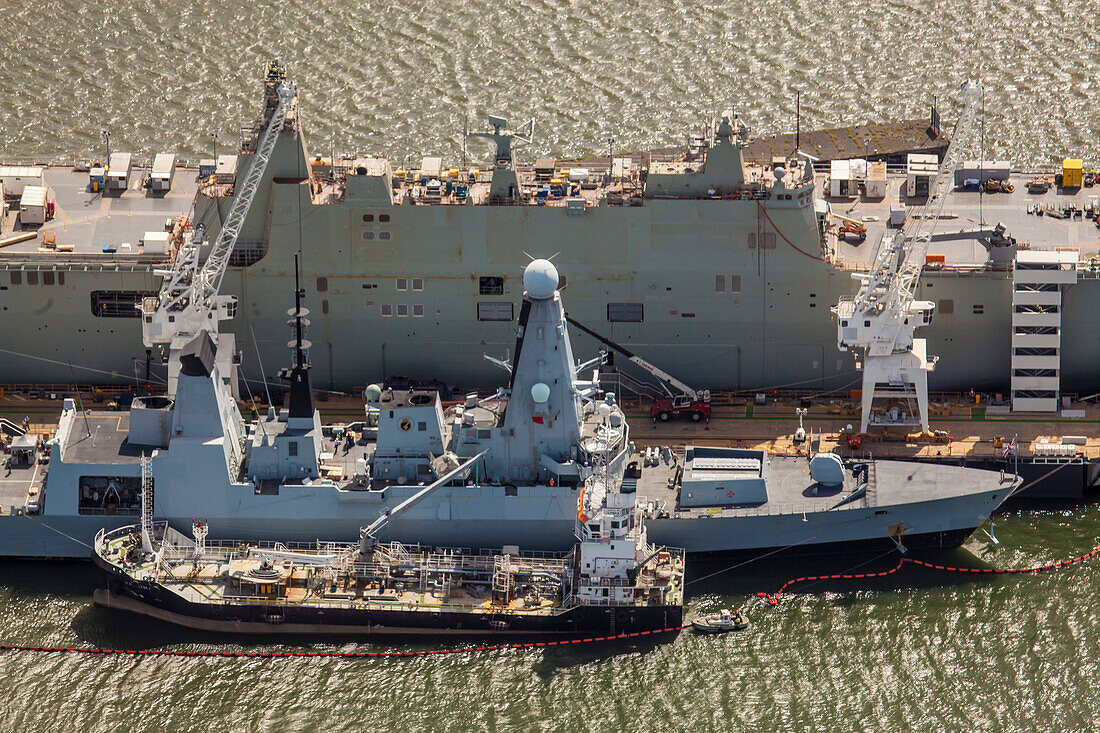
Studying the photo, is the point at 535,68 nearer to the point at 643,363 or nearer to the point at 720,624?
the point at 643,363

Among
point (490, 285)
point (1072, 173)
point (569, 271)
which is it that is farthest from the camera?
point (1072, 173)

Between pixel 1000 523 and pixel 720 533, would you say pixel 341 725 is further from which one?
pixel 1000 523

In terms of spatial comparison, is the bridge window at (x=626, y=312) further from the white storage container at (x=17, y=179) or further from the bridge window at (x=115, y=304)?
the white storage container at (x=17, y=179)

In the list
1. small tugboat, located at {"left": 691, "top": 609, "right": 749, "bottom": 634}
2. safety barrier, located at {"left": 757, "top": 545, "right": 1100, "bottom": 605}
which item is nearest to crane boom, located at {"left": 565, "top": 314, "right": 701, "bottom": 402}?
safety barrier, located at {"left": 757, "top": 545, "right": 1100, "bottom": 605}

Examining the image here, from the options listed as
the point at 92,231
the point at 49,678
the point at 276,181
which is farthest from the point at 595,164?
the point at 49,678

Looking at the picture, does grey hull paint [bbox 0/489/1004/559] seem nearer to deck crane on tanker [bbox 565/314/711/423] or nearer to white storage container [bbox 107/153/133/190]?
deck crane on tanker [bbox 565/314/711/423]

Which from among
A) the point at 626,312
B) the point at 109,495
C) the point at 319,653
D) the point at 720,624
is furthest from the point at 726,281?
the point at 109,495

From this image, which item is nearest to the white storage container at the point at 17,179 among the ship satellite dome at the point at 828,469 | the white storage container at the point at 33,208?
the white storage container at the point at 33,208
